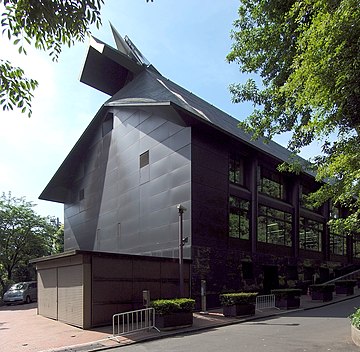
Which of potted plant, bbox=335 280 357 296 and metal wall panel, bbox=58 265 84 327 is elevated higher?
metal wall panel, bbox=58 265 84 327

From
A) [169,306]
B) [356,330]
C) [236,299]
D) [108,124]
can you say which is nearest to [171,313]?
[169,306]

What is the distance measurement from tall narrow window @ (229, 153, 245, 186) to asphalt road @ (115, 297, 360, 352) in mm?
11043

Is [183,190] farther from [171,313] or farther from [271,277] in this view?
[271,277]

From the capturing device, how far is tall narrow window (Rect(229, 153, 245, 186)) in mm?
24612

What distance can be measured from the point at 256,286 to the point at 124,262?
1084 centimetres

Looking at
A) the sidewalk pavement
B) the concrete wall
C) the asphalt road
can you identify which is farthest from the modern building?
the asphalt road

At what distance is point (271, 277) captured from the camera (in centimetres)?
2733

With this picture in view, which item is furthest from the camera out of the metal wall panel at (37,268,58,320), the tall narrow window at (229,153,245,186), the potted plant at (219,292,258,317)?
the tall narrow window at (229,153,245,186)

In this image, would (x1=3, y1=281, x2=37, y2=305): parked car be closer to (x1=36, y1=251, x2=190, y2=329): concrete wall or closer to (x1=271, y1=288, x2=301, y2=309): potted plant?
(x1=36, y1=251, x2=190, y2=329): concrete wall

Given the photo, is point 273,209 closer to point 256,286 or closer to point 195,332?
point 256,286

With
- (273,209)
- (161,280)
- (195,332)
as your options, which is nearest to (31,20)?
(195,332)

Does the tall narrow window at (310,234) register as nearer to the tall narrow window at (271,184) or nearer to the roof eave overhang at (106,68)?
the tall narrow window at (271,184)

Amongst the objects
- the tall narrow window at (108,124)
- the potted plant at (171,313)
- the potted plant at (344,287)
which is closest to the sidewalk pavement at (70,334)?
the potted plant at (171,313)

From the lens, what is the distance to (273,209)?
1109 inches
